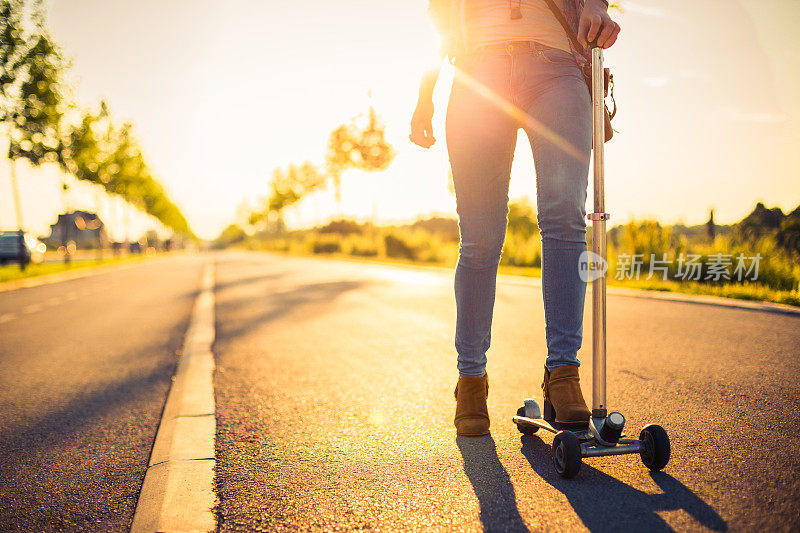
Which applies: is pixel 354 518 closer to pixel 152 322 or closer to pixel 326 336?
pixel 326 336

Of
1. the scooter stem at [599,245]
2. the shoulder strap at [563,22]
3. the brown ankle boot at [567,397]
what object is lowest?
the brown ankle boot at [567,397]

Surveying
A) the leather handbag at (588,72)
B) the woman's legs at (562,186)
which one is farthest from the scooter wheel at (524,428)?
the leather handbag at (588,72)

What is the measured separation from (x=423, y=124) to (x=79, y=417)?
218cm

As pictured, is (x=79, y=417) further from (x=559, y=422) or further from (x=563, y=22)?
(x=563, y=22)

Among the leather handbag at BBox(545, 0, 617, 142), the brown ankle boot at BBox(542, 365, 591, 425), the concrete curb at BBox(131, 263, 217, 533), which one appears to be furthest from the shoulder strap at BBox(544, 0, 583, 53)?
the concrete curb at BBox(131, 263, 217, 533)

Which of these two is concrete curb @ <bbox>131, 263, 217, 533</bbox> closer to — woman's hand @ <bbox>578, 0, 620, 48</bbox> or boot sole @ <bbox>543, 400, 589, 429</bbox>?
boot sole @ <bbox>543, 400, 589, 429</bbox>

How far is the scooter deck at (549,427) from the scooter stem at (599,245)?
0.07 m

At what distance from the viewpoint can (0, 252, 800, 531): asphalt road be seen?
56.9 inches

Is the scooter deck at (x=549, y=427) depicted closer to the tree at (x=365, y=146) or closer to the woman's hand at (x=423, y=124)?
the woman's hand at (x=423, y=124)

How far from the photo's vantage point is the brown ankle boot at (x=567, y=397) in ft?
5.67

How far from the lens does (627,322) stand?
195 inches

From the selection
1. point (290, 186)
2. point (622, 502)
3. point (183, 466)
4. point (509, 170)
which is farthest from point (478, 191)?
point (290, 186)

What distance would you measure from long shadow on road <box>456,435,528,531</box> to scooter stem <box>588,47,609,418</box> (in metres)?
0.37

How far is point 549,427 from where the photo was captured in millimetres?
1804
